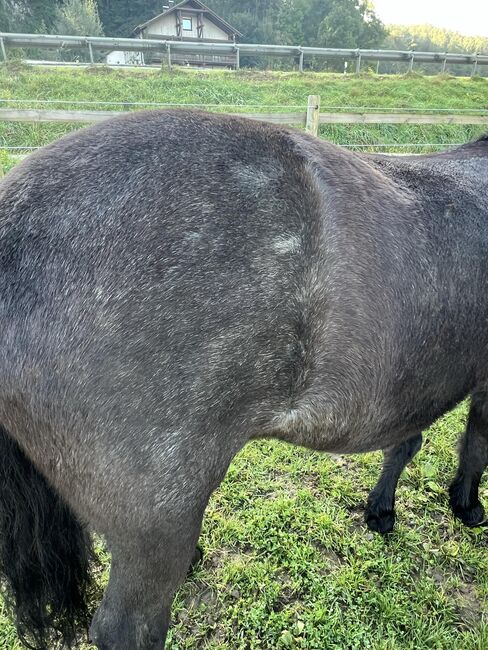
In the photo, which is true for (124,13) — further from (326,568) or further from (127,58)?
(326,568)

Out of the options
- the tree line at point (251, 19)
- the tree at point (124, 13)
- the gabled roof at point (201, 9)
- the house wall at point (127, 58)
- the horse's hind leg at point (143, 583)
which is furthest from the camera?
the tree at point (124, 13)

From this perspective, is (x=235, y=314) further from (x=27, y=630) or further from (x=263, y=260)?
(x=27, y=630)

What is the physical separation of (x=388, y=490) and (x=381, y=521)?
185 mm

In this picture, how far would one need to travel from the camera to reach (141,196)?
4.28ft

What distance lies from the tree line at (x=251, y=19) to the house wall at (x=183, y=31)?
11.8 feet

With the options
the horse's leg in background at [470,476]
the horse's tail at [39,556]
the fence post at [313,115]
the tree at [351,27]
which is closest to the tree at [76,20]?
the tree at [351,27]

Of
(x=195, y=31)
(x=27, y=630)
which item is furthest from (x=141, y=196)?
(x=195, y=31)

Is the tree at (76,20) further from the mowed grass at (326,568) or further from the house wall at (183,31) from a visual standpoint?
the mowed grass at (326,568)

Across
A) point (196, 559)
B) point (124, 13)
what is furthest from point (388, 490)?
point (124, 13)

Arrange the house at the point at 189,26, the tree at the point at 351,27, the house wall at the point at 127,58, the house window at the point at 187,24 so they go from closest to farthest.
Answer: the house wall at the point at 127,58 → the tree at the point at 351,27 → the house at the point at 189,26 → the house window at the point at 187,24

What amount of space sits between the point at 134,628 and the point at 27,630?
1.85ft

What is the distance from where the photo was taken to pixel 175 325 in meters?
1.28

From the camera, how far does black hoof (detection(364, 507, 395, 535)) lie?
2.72m

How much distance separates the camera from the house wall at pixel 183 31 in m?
36.2
